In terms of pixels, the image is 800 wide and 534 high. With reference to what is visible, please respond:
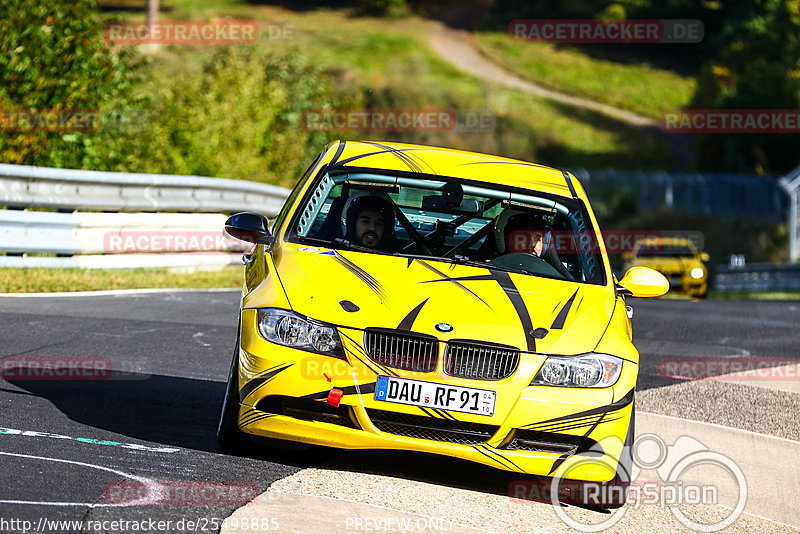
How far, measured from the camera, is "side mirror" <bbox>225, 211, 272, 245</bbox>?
6715 millimetres

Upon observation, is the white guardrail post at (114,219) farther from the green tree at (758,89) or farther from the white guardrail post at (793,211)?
the green tree at (758,89)

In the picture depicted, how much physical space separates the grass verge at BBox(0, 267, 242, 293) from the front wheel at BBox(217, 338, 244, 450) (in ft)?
21.3

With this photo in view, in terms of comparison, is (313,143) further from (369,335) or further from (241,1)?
(241,1)

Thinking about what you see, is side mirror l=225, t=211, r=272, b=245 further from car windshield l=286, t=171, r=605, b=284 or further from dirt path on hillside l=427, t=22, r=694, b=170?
dirt path on hillside l=427, t=22, r=694, b=170

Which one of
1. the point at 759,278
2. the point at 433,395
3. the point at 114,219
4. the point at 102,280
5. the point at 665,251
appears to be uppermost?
the point at 433,395

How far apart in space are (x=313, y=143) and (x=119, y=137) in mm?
14569

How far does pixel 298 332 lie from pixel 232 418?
0.59 meters

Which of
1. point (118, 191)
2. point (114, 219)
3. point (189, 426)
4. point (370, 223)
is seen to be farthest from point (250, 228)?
point (118, 191)

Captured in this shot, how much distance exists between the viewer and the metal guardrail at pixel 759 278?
101 ft

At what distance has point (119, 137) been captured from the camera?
18.5 m

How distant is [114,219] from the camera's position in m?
13.9

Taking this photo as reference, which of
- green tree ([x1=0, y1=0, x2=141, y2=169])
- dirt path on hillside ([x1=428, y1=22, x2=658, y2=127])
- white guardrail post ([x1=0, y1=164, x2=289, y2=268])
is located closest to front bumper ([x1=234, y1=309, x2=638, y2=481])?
white guardrail post ([x1=0, y1=164, x2=289, y2=268])

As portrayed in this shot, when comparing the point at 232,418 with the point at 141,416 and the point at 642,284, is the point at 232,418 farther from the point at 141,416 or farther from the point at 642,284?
the point at 642,284

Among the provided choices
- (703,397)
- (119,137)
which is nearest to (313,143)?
(119,137)
